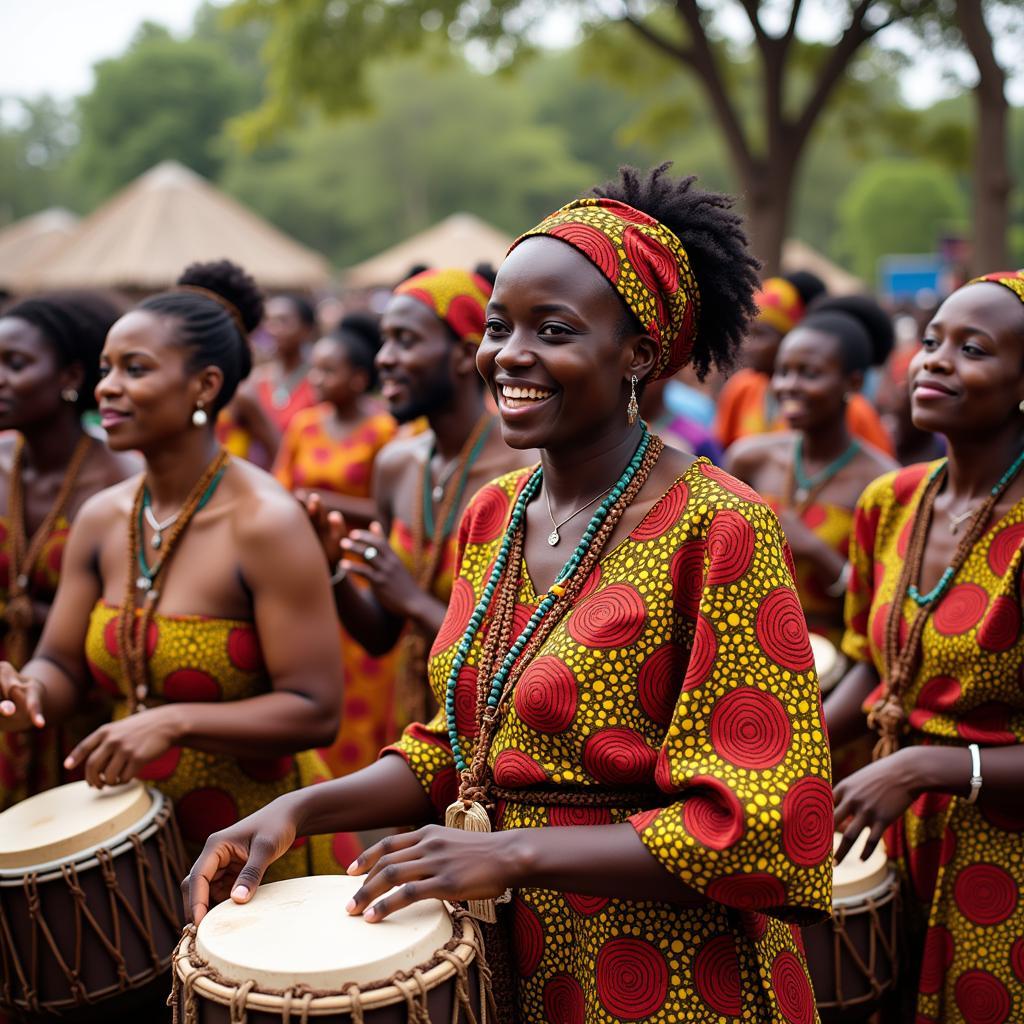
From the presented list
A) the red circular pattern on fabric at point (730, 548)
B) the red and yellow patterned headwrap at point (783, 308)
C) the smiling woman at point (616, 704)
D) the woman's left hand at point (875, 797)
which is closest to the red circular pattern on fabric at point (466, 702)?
the smiling woman at point (616, 704)

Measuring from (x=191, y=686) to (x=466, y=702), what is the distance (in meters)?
1.37

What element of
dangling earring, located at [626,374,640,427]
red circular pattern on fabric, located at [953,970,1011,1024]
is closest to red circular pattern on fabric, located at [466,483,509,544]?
dangling earring, located at [626,374,640,427]

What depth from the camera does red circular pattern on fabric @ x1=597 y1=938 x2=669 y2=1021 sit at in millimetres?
2086

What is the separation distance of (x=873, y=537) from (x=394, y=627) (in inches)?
65.4

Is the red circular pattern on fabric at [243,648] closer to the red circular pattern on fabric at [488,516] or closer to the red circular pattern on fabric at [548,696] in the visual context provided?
the red circular pattern on fabric at [488,516]

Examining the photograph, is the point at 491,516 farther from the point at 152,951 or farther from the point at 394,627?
the point at 394,627

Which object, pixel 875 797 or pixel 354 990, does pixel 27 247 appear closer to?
pixel 875 797

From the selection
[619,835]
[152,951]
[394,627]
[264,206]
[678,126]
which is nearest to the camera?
[619,835]

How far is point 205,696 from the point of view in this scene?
345cm

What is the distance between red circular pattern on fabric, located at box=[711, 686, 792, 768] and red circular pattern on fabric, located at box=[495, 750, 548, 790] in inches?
13.6

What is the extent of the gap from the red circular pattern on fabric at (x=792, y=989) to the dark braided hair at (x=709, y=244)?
1.15 meters

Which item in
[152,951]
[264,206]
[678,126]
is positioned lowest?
[152,951]

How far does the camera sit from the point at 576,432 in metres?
2.22

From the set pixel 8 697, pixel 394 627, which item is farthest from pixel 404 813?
pixel 394 627
